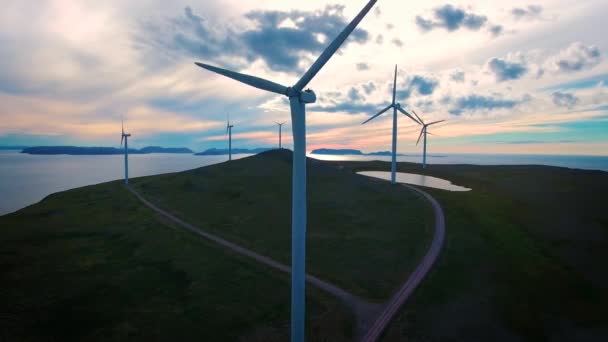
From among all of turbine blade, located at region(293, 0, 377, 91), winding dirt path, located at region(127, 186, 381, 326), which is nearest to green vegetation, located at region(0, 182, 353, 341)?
winding dirt path, located at region(127, 186, 381, 326)

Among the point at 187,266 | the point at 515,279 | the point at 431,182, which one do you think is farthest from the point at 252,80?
the point at 431,182

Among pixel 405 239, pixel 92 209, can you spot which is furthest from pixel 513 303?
pixel 92 209

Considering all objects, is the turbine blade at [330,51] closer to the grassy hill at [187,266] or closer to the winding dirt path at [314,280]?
the grassy hill at [187,266]

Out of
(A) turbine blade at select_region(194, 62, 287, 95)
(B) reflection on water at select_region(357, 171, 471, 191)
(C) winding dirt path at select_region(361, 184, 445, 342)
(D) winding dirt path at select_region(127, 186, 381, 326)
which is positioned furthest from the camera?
(B) reflection on water at select_region(357, 171, 471, 191)

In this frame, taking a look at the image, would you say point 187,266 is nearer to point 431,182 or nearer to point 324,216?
point 324,216

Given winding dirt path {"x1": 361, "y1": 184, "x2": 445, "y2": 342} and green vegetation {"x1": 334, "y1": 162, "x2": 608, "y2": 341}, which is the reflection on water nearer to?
green vegetation {"x1": 334, "y1": 162, "x2": 608, "y2": 341}

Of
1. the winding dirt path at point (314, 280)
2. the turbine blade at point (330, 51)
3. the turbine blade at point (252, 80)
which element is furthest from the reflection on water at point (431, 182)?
the turbine blade at point (252, 80)

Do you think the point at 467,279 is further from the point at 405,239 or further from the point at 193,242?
the point at 193,242
